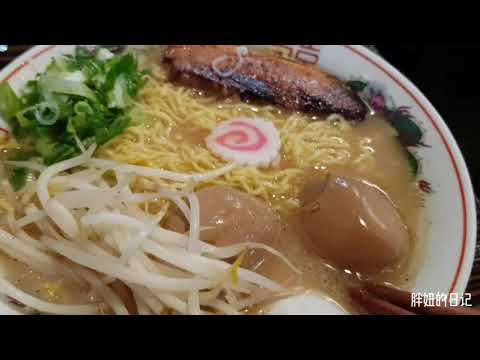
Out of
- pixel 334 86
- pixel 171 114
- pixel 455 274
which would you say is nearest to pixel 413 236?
pixel 455 274

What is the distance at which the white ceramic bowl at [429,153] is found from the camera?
2166 millimetres

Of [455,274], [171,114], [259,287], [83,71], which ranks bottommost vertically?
[259,287]

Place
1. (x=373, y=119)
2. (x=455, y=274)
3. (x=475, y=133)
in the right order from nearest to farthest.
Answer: (x=455, y=274) → (x=373, y=119) → (x=475, y=133)

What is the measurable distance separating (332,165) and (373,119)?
46cm

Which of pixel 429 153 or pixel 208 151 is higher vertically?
pixel 429 153

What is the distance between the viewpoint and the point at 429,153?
8.67ft

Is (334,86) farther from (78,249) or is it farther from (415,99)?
(78,249)

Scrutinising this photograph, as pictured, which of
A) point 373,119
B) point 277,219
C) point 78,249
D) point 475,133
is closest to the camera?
point 78,249

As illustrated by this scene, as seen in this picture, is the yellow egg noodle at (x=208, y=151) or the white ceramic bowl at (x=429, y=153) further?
the yellow egg noodle at (x=208, y=151)

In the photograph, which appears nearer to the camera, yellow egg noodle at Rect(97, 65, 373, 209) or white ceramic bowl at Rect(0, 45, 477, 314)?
white ceramic bowl at Rect(0, 45, 477, 314)

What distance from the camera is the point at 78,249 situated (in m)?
1.97

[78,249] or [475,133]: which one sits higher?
[475,133]

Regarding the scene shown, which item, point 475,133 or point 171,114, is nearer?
point 171,114

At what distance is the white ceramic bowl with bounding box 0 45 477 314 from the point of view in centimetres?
217
